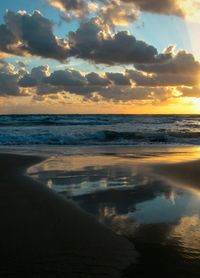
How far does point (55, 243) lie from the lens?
14.7ft

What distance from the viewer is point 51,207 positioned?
20.5 ft

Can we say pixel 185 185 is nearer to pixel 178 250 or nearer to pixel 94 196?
pixel 94 196

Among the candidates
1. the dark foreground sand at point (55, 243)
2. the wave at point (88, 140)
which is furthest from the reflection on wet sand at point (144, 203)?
the wave at point (88, 140)

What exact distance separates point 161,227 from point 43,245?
155 cm

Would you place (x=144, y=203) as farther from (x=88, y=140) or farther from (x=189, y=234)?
(x=88, y=140)

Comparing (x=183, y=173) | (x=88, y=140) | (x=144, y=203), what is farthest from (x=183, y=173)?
(x=88, y=140)

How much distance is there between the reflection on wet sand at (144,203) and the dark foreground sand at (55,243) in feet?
0.76

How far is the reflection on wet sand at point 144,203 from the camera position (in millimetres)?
4121

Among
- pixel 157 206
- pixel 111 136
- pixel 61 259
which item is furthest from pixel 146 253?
pixel 111 136

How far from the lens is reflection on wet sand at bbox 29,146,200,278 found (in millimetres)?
4121

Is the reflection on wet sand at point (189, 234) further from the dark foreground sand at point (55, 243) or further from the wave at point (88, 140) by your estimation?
the wave at point (88, 140)

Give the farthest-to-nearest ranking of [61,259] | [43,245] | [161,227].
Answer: [161,227] → [43,245] → [61,259]

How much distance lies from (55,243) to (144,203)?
2.44 metres

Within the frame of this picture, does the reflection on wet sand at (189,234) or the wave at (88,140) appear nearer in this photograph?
the reflection on wet sand at (189,234)
